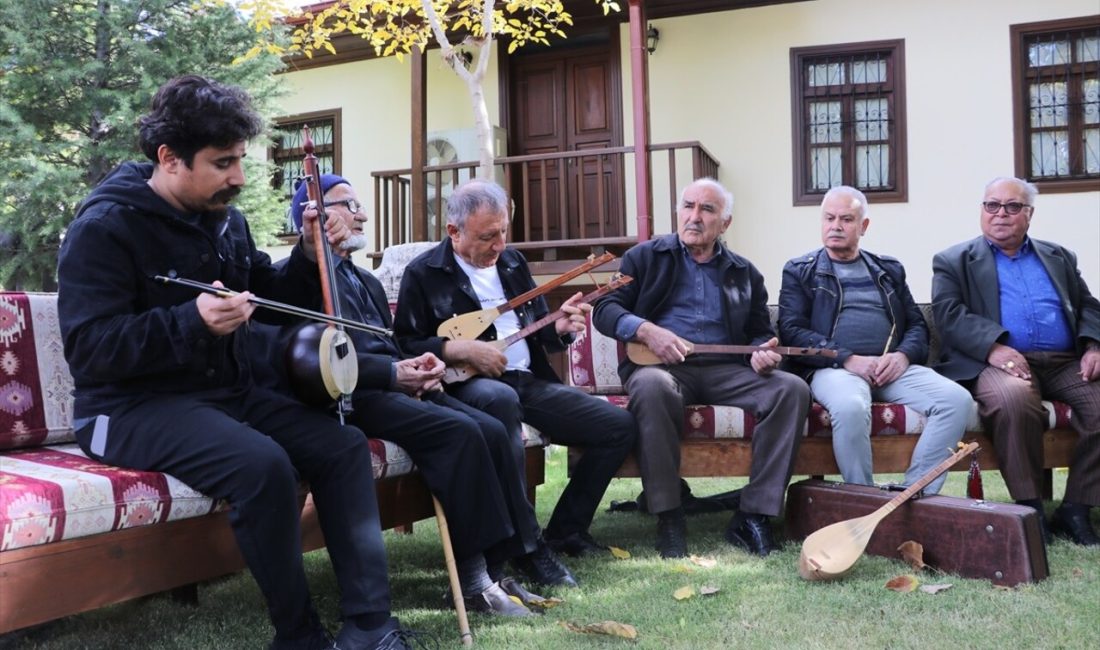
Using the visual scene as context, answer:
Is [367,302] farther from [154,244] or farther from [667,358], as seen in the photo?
[667,358]

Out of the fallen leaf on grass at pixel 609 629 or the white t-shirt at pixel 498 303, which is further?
the white t-shirt at pixel 498 303

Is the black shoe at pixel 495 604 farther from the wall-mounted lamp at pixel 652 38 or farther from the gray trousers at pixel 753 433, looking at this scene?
the wall-mounted lamp at pixel 652 38

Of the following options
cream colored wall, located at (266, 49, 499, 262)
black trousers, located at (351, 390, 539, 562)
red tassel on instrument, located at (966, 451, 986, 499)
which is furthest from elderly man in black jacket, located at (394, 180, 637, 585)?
cream colored wall, located at (266, 49, 499, 262)

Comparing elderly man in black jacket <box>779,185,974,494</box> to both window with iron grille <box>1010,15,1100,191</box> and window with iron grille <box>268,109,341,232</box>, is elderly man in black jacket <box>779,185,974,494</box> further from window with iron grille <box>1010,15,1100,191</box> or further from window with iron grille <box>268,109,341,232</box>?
window with iron grille <box>268,109,341,232</box>

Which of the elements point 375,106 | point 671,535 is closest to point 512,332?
point 671,535

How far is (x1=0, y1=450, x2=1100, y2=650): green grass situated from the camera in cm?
264

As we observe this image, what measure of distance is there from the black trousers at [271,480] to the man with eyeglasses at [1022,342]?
2.61 m

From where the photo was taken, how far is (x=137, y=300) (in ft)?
8.38

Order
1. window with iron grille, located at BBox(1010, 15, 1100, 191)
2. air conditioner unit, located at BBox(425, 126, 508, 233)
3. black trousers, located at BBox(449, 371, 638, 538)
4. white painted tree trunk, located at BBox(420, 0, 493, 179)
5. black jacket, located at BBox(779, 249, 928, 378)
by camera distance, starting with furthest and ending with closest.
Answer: air conditioner unit, located at BBox(425, 126, 508, 233) → window with iron grille, located at BBox(1010, 15, 1100, 191) → white painted tree trunk, located at BBox(420, 0, 493, 179) → black jacket, located at BBox(779, 249, 928, 378) → black trousers, located at BBox(449, 371, 638, 538)

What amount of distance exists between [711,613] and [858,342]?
5.95ft

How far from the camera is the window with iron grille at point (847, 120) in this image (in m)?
9.39

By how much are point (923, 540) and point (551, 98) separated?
26.2 feet

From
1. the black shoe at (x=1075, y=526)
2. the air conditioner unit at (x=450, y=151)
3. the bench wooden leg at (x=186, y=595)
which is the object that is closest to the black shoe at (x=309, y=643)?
the bench wooden leg at (x=186, y=595)

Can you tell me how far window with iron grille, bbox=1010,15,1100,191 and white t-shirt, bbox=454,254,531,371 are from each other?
22.7 ft
